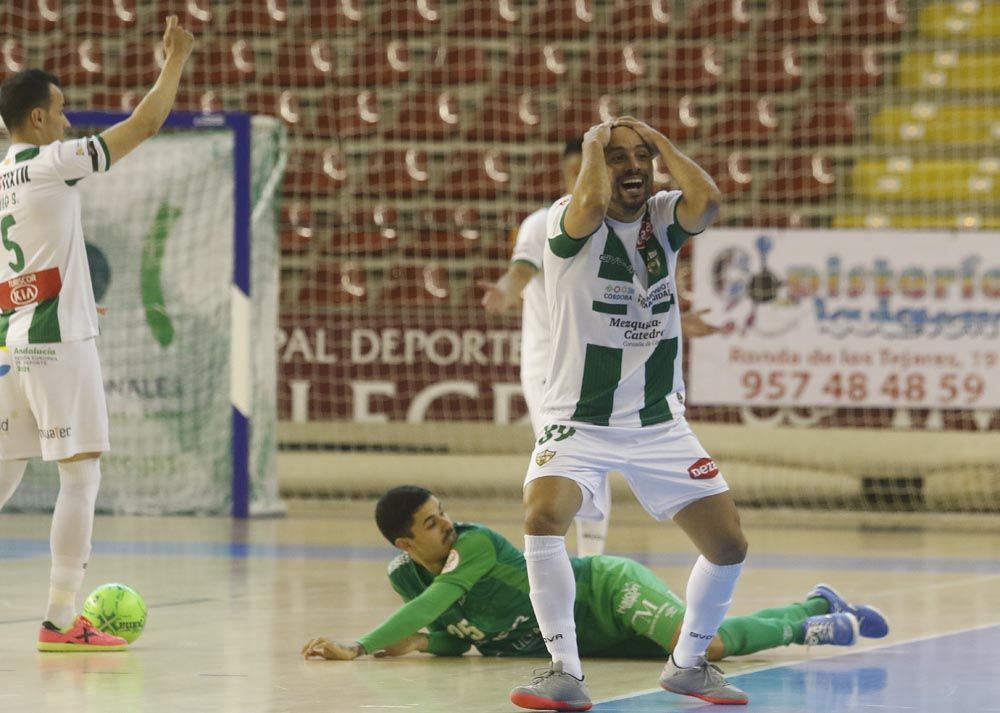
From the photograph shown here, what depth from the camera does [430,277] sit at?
56.0 ft

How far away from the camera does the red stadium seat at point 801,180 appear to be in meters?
17.0

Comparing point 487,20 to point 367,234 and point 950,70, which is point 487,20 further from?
point 950,70

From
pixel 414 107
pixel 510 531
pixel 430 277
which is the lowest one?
pixel 510 531

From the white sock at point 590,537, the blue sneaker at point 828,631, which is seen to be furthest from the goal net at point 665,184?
the blue sneaker at point 828,631

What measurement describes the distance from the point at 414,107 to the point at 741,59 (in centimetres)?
347

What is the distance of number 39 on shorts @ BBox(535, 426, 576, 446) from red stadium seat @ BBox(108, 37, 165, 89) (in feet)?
45.5

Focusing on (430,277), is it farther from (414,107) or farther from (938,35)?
(938,35)

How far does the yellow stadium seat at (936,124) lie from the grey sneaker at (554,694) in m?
13.2

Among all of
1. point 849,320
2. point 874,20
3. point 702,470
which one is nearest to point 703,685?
point 702,470

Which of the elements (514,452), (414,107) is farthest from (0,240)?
(414,107)

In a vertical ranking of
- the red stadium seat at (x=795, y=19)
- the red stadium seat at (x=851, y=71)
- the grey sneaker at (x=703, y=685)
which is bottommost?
the grey sneaker at (x=703, y=685)

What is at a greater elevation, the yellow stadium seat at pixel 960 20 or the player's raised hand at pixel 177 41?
the yellow stadium seat at pixel 960 20

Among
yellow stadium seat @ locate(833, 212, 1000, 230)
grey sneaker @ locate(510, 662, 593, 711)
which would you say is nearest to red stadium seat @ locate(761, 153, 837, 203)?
yellow stadium seat @ locate(833, 212, 1000, 230)

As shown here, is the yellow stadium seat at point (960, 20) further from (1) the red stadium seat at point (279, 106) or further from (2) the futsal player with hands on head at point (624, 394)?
(2) the futsal player with hands on head at point (624, 394)
